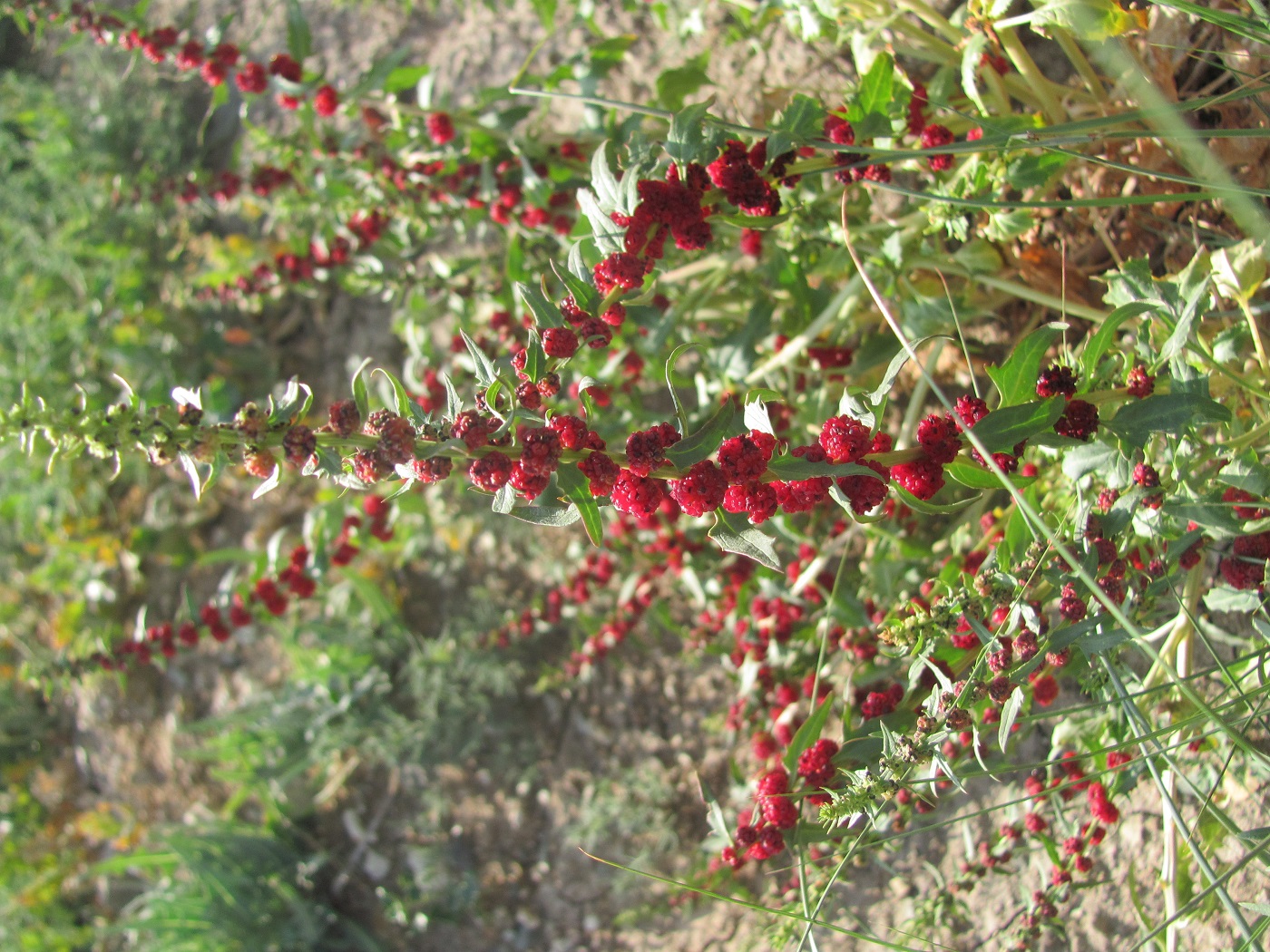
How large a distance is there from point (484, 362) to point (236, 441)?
271 millimetres

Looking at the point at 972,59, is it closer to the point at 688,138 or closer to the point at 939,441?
the point at 688,138

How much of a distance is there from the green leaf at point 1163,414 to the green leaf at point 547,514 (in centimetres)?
58

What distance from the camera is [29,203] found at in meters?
2.83

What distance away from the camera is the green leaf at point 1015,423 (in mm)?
801

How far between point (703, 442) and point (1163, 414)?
0.48 metres

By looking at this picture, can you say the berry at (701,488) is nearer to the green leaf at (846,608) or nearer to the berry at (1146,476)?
the berry at (1146,476)

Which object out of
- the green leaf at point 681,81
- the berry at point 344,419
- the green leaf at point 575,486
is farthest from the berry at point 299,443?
the green leaf at point 681,81

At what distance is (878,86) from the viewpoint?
3.54 feet

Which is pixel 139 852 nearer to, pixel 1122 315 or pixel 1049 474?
Answer: pixel 1049 474

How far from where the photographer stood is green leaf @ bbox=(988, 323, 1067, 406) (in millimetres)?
862

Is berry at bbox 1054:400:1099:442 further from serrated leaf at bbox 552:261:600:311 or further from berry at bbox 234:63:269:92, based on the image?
berry at bbox 234:63:269:92

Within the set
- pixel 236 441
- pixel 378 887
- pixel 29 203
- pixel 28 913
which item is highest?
pixel 236 441

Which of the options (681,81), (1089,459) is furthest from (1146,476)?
(681,81)

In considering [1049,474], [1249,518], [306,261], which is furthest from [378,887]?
[1249,518]
